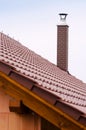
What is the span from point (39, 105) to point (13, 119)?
83cm

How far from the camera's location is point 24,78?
755cm

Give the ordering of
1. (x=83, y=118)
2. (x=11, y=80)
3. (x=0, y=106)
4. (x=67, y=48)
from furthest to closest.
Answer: (x=67, y=48), (x=0, y=106), (x=11, y=80), (x=83, y=118)

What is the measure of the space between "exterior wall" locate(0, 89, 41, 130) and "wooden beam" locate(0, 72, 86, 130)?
1.05ft

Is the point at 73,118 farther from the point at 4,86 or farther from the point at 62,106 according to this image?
the point at 4,86

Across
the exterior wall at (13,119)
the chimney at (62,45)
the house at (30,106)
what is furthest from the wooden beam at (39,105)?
the chimney at (62,45)

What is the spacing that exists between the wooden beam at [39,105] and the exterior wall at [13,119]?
1.05ft

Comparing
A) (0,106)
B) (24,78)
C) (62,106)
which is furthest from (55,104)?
(0,106)

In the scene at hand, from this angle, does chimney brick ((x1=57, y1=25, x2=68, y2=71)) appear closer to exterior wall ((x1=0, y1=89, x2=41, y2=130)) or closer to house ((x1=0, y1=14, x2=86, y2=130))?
house ((x1=0, y1=14, x2=86, y2=130))

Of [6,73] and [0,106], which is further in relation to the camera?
[0,106]

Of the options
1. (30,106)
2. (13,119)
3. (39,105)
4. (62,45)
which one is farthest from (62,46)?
(39,105)

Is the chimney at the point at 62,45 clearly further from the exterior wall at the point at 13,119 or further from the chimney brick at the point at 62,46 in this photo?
the exterior wall at the point at 13,119

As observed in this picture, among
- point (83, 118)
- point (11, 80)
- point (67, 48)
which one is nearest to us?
point (83, 118)

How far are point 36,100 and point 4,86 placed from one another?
0.65 metres

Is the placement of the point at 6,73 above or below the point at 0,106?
above
